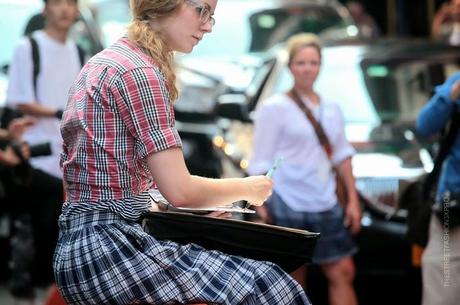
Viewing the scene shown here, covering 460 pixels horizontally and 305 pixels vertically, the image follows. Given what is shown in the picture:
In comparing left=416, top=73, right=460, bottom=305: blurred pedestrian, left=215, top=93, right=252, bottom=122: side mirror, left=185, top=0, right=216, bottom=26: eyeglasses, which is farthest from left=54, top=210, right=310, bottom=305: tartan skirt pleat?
left=215, top=93, right=252, bottom=122: side mirror

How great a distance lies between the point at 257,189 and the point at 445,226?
2.33 m

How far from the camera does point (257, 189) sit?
13.7 ft

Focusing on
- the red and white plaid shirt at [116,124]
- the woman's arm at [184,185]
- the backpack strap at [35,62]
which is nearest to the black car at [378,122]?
the backpack strap at [35,62]

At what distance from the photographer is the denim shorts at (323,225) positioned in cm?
753

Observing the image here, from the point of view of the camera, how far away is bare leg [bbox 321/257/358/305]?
7.62 metres

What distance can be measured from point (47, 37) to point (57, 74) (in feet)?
0.88

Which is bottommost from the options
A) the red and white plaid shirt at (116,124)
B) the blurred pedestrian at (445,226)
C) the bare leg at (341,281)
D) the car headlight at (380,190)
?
the bare leg at (341,281)

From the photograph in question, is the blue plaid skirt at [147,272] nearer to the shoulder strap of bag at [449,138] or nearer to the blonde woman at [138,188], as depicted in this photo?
the blonde woman at [138,188]

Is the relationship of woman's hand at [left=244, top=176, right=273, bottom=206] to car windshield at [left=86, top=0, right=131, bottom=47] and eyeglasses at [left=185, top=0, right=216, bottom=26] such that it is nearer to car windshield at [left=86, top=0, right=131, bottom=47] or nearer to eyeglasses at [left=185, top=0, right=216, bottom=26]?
eyeglasses at [left=185, top=0, right=216, bottom=26]

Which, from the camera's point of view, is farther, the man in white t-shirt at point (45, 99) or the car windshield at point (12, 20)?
the car windshield at point (12, 20)

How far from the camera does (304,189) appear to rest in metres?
7.57

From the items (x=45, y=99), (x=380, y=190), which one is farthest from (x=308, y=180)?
(x=45, y=99)

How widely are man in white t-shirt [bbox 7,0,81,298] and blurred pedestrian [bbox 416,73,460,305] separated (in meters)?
2.48

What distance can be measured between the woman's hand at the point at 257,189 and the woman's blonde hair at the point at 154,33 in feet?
1.18
